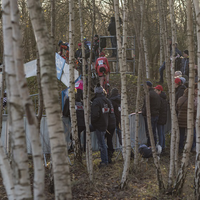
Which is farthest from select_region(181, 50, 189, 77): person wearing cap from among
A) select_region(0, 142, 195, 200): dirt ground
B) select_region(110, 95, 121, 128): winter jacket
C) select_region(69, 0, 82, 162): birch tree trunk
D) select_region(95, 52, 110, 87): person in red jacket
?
select_region(69, 0, 82, 162): birch tree trunk

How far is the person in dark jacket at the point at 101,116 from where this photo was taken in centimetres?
671

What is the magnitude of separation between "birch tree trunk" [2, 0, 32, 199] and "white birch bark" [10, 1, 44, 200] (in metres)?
0.10

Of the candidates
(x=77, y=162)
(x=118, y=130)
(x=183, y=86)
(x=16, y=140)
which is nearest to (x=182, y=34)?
(x=183, y=86)

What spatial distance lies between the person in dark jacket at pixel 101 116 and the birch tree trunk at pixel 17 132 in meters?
4.06

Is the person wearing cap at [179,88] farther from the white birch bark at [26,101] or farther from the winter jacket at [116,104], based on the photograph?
the white birch bark at [26,101]

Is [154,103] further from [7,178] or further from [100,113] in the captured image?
[7,178]

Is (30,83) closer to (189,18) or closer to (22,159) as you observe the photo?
(189,18)

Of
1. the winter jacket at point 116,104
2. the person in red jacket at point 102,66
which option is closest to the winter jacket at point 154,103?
the winter jacket at point 116,104

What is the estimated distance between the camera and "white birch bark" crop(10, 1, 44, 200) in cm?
251

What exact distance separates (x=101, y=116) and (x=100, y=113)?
6cm

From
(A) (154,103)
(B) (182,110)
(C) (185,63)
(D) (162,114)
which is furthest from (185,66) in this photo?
(A) (154,103)

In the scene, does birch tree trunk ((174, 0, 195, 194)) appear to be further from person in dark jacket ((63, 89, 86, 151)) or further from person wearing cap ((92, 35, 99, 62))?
person wearing cap ((92, 35, 99, 62))

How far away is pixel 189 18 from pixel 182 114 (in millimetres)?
4177

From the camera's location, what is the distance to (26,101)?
2.52m
